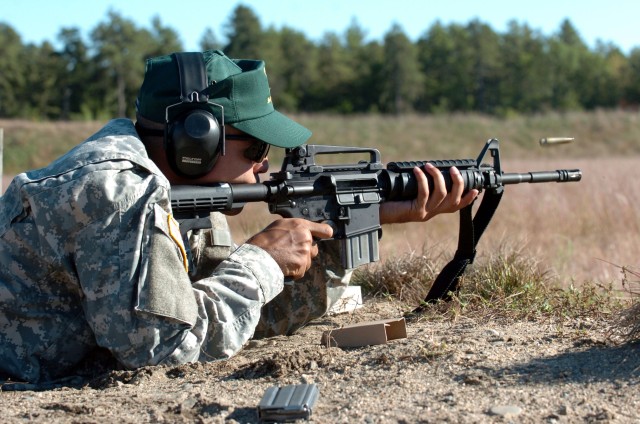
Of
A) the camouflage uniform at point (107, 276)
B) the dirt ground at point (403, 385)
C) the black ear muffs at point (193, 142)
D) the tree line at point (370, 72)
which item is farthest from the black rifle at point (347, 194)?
the tree line at point (370, 72)

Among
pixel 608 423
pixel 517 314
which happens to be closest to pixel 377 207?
pixel 517 314

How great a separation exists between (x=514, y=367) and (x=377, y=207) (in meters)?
1.48

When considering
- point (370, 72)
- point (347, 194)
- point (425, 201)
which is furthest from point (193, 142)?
point (370, 72)

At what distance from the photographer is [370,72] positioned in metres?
67.5

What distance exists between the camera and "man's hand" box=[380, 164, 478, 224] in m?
4.29

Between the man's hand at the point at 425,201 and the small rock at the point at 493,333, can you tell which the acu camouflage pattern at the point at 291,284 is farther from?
the small rock at the point at 493,333

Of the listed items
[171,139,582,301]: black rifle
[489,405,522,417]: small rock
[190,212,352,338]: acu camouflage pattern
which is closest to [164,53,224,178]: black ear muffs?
[171,139,582,301]: black rifle

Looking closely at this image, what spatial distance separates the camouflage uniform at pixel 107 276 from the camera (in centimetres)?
290

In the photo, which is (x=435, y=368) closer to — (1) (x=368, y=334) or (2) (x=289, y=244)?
(1) (x=368, y=334)

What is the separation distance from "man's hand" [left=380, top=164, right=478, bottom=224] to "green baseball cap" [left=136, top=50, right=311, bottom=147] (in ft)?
2.72

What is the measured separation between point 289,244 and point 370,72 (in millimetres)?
65238

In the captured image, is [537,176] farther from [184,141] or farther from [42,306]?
[42,306]

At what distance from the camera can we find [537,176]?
4758mm

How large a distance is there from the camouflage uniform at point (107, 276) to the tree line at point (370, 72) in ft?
173
